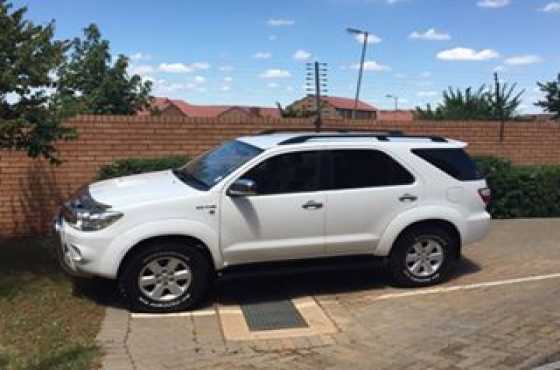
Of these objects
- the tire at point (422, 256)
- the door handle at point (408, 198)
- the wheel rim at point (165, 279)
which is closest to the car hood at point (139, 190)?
the wheel rim at point (165, 279)

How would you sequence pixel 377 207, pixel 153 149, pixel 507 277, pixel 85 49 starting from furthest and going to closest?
pixel 85 49, pixel 153 149, pixel 507 277, pixel 377 207

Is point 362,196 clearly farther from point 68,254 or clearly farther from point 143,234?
point 68,254

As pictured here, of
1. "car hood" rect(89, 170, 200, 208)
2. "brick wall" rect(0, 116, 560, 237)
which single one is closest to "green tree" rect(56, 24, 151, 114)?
"brick wall" rect(0, 116, 560, 237)

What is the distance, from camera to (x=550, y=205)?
12734 millimetres

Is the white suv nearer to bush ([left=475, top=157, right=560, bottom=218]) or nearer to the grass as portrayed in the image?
the grass

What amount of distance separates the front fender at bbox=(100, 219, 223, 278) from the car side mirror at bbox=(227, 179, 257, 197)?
44 centimetres

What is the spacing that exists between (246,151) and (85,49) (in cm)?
1458

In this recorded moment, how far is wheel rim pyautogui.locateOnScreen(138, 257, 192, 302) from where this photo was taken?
22.3ft

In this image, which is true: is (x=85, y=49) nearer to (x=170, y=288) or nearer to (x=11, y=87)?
(x=11, y=87)

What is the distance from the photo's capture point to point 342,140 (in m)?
7.79

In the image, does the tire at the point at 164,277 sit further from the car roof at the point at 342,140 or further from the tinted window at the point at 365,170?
the tinted window at the point at 365,170

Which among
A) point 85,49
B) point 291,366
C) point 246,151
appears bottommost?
point 291,366

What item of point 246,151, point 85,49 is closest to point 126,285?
point 246,151

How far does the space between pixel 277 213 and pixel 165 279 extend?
129 centimetres
